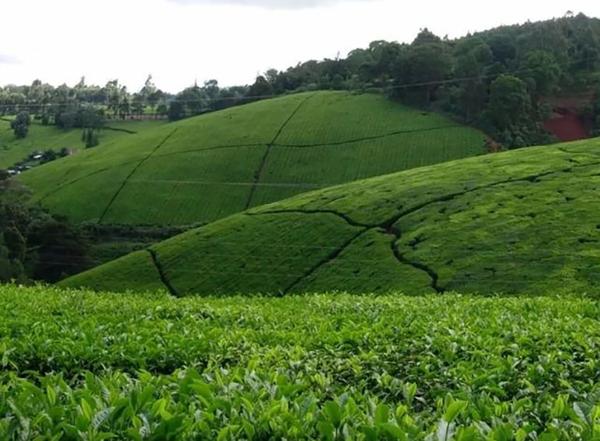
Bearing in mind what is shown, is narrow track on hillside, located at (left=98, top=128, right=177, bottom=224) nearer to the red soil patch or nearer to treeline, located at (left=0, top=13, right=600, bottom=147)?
treeline, located at (left=0, top=13, right=600, bottom=147)

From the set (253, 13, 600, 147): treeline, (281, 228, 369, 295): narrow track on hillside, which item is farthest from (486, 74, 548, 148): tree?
(281, 228, 369, 295): narrow track on hillside

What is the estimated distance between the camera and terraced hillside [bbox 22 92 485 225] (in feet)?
251

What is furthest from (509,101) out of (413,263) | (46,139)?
(46,139)

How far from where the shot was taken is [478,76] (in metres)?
87.6

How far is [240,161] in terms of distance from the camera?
272 ft

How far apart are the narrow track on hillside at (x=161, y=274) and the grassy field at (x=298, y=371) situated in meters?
34.3

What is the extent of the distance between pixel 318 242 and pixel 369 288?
8806 mm

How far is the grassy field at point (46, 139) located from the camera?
367ft

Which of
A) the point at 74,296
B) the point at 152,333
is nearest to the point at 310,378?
the point at 152,333

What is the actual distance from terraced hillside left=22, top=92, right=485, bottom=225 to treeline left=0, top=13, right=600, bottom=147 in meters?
3.33

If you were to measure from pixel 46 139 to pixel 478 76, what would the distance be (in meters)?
69.1

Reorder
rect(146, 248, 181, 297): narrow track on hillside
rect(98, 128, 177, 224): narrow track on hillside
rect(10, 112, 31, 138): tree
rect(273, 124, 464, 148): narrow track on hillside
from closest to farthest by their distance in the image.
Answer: rect(146, 248, 181, 297): narrow track on hillside
rect(98, 128, 177, 224): narrow track on hillside
rect(273, 124, 464, 148): narrow track on hillside
rect(10, 112, 31, 138): tree

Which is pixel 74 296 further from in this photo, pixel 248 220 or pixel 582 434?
pixel 248 220

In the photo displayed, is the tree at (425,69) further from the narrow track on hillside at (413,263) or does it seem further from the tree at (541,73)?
the narrow track on hillside at (413,263)
